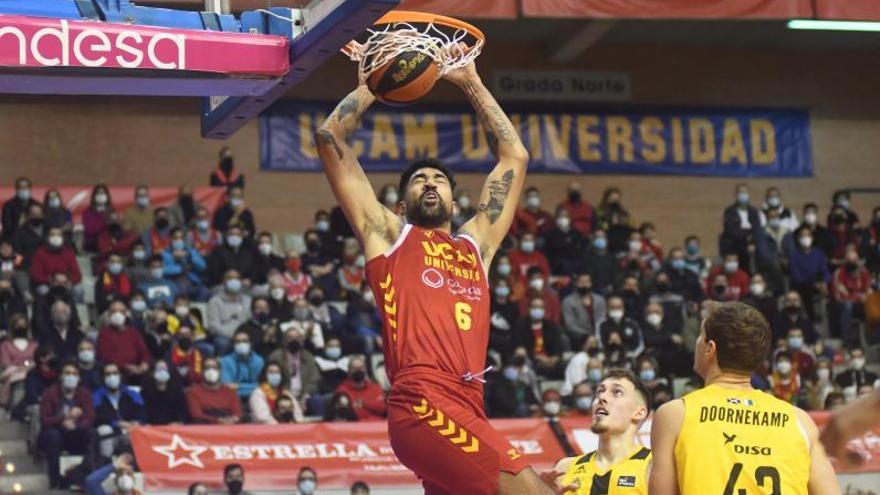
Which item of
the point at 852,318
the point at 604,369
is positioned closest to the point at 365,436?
the point at 604,369

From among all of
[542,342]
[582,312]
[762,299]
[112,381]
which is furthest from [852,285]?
[112,381]

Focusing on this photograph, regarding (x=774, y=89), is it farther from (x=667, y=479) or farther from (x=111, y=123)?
(x=667, y=479)

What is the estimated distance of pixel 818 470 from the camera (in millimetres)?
6508

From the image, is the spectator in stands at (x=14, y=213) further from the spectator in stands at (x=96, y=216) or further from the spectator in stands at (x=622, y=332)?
the spectator in stands at (x=622, y=332)

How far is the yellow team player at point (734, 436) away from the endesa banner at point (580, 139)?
2017 centimetres

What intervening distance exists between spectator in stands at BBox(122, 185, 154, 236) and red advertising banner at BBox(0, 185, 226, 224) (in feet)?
1.79

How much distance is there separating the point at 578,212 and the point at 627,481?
15.7 meters

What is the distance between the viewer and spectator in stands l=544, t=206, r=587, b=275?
904 inches

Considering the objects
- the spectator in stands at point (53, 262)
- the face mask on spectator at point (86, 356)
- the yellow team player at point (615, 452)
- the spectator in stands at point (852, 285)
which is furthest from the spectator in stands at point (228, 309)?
the yellow team player at point (615, 452)

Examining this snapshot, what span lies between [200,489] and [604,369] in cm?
591

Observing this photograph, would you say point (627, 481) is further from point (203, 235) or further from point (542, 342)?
point (203, 235)

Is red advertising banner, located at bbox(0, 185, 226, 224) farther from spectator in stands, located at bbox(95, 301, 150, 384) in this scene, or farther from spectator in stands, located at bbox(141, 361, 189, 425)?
spectator in stands, located at bbox(141, 361, 189, 425)

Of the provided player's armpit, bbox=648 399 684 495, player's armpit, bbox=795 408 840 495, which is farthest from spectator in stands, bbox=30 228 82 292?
player's armpit, bbox=795 408 840 495

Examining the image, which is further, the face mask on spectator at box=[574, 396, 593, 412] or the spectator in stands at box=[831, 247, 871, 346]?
the spectator in stands at box=[831, 247, 871, 346]
